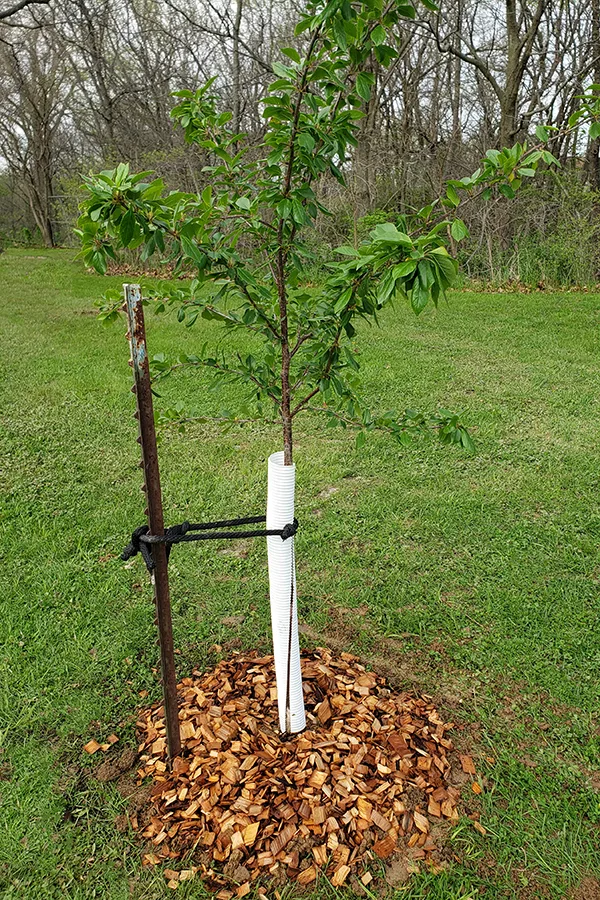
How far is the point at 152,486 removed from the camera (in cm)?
173

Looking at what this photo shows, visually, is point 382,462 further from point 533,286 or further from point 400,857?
point 533,286

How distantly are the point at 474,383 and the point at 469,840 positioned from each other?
4.71 m

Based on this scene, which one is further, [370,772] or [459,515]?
[459,515]

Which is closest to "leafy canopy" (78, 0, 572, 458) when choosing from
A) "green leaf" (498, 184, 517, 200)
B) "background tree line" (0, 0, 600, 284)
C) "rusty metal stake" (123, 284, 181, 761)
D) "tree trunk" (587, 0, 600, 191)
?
"green leaf" (498, 184, 517, 200)

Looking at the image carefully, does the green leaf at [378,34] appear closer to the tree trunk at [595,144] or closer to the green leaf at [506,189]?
the green leaf at [506,189]

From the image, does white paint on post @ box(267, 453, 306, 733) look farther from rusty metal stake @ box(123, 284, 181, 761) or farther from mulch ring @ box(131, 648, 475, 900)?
rusty metal stake @ box(123, 284, 181, 761)

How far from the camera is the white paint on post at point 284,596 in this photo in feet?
6.27

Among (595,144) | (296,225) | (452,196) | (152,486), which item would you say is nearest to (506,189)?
(452,196)

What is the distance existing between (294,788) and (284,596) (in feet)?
1.92

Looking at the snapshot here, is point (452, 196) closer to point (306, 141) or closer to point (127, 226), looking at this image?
A: point (306, 141)

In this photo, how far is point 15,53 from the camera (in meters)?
19.4

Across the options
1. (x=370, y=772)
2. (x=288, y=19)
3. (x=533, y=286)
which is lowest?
(x=370, y=772)

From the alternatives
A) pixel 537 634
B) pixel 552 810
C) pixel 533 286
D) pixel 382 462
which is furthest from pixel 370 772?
pixel 533 286

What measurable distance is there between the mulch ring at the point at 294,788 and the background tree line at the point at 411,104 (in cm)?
806
